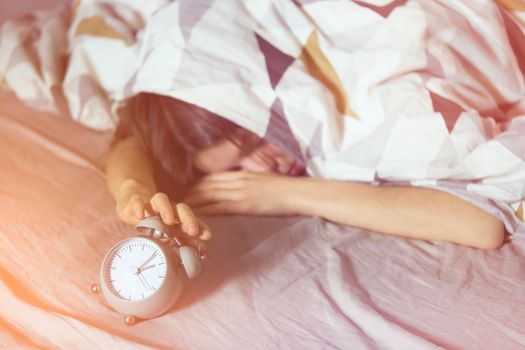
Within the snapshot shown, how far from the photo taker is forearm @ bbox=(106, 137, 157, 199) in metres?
1.03

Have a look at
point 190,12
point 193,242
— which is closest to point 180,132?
point 190,12

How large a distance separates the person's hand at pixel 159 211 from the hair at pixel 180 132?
0.16 metres

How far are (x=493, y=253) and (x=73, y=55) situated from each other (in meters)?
0.91

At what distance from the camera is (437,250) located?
0.92m

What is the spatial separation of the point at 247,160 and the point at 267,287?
1.09 ft

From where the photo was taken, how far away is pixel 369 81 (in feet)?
3.35

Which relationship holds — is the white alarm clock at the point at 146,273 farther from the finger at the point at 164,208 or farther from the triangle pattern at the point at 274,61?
the triangle pattern at the point at 274,61

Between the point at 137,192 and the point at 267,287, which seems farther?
the point at 137,192

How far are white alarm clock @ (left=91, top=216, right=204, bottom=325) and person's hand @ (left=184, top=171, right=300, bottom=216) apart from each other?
0.26 m

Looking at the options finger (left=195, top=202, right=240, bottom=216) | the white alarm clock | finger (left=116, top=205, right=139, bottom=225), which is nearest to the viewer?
the white alarm clock

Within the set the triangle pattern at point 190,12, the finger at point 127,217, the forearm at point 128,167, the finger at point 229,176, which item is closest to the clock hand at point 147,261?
the finger at point 127,217

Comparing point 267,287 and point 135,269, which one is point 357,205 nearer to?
point 267,287

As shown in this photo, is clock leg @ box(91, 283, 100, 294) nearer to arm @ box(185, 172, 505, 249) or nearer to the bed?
the bed

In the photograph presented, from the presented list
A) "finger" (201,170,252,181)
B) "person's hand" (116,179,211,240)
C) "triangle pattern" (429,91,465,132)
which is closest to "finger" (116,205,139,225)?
"person's hand" (116,179,211,240)
